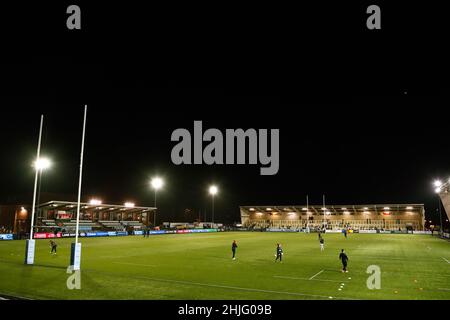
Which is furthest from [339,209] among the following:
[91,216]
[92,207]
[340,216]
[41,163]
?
[41,163]

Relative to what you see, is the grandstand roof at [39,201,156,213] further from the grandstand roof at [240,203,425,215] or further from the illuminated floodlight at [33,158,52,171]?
the grandstand roof at [240,203,425,215]

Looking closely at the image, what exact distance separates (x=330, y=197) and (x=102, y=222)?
79918mm

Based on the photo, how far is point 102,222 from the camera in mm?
93688

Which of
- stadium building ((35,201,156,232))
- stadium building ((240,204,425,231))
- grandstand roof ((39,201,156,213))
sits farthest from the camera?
stadium building ((240,204,425,231))

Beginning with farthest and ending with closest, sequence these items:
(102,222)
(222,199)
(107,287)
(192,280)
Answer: (222,199)
(102,222)
(192,280)
(107,287)

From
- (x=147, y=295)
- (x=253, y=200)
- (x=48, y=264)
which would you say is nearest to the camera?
(x=147, y=295)

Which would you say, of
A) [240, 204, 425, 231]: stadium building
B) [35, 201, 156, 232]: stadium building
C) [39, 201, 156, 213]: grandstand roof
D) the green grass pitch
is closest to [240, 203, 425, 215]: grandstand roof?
[240, 204, 425, 231]: stadium building

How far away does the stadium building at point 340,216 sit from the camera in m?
111

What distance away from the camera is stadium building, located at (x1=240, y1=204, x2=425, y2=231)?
363 ft

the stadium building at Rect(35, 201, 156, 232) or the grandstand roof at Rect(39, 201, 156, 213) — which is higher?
the grandstand roof at Rect(39, 201, 156, 213)

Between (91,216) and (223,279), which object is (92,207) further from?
(223,279)

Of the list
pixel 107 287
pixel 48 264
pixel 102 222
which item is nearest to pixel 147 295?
pixel 107 287

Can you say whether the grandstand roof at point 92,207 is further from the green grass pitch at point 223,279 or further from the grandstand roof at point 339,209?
the green grass pitch at point 223,279
